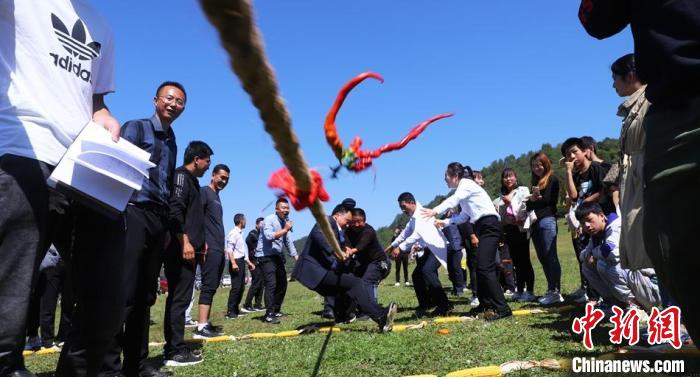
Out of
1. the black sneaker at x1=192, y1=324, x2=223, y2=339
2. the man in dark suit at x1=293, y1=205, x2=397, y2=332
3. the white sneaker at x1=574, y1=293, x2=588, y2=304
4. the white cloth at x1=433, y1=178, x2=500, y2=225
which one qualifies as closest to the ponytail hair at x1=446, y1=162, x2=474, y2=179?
the white cloth at x1=433, y1=178, x2=500, y2=225

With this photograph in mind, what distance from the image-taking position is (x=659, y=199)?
150cm

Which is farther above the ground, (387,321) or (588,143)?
(588,143)

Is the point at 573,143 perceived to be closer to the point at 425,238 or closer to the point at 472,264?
the point at 425,238

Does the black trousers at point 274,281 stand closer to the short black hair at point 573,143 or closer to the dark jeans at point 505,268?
the dark jeans at point 505,268

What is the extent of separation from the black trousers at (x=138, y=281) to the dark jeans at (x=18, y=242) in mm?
1352

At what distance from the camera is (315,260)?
7.07 metres

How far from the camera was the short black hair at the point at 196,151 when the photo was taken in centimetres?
539

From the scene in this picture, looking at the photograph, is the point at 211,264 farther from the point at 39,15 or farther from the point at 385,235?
the point at 385,235

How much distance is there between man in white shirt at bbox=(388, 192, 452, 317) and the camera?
737 centimetres

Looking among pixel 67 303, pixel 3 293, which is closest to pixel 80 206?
pixel 3 293

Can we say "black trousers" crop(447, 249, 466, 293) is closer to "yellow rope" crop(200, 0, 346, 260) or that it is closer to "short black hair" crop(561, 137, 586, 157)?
"short black hair" crop(561, 137, 586, 157)

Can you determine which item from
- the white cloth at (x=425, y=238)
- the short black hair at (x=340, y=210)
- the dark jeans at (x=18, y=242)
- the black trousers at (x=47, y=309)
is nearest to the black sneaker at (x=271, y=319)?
the short black hair at (x=340, y=210)

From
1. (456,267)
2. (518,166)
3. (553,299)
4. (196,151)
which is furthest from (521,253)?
(518,166)

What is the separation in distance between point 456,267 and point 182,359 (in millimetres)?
6244
